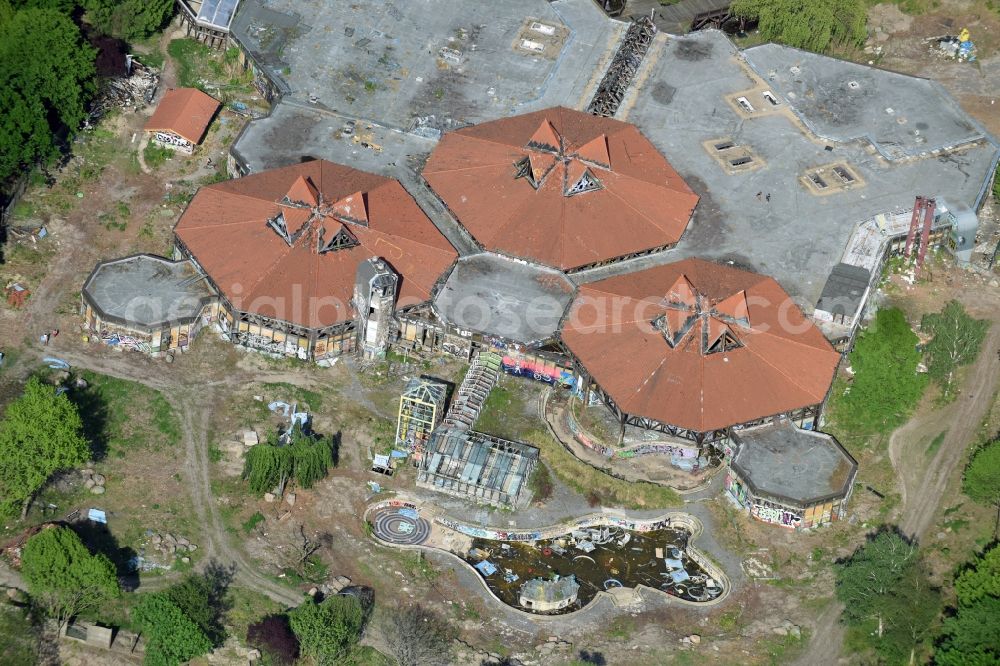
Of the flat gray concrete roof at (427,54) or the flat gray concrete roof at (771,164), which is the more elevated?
the flat gray concrete roof at (771,164)

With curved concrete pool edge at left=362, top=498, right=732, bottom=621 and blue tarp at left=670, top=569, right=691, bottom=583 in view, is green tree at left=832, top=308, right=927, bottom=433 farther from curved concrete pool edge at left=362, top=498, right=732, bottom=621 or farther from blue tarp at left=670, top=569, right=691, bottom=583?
blue tarp at left=670, top=569, right=691, bottom=583

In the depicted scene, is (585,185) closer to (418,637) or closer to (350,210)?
(350,210)

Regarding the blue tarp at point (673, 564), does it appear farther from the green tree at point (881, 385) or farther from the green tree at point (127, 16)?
the green tree at point (127, 16)

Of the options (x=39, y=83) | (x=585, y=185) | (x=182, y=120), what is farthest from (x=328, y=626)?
(x=39, y=83)

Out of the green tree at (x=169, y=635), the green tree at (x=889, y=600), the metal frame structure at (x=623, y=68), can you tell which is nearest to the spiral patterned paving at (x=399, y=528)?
the green tree at (x=169, y=635)

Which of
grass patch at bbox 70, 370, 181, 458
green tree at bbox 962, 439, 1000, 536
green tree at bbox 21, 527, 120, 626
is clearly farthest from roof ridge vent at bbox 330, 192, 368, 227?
green tree at bbox 962, 439, 1000, 536
